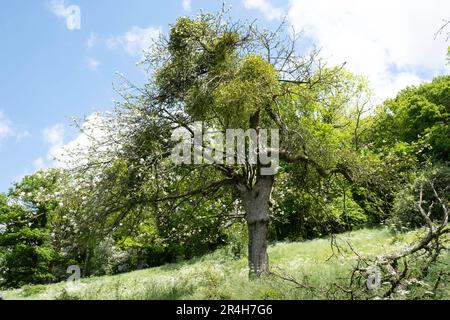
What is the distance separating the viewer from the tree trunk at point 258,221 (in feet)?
38.9

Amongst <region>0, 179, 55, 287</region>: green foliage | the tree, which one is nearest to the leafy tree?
<region>0, 179, 55, 287</region>: green foliage

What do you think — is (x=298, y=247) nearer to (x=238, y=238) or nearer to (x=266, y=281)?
(x=238, y=238)

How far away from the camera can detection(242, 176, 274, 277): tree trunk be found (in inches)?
467

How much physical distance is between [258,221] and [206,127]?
Result: 10.1 ft

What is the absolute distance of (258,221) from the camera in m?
12.1

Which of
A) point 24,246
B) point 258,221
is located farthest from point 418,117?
point 24,246

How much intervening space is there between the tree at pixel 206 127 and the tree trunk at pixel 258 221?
29 millimetres

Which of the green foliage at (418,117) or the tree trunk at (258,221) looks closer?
the tree trunk at (258,221)

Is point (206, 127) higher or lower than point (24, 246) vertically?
higher

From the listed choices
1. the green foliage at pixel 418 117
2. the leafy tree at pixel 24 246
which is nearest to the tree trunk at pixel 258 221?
the green foliage at pixel 418 117

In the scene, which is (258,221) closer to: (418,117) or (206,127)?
(206,127)

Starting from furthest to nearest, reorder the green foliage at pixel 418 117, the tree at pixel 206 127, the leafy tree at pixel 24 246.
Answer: the leafy tree at pixel 24 246
the green foliage at pixel 418 117
the tree at pixel 206 127

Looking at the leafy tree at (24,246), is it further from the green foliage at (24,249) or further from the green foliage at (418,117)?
the green foliage at (418,117)
